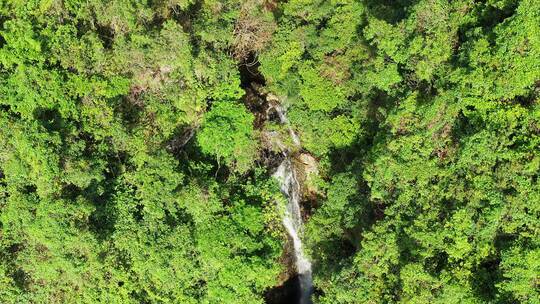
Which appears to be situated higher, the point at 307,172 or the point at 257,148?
the point at 257,148

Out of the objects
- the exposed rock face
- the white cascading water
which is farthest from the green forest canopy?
the white cascading water

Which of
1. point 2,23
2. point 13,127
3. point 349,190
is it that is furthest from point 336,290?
point 2,23

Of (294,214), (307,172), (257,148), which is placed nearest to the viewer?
(257,148)

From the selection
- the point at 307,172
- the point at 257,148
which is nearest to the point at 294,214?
the point at 307,172

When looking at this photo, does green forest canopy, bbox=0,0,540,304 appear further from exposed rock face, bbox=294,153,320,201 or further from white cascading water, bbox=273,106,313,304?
white cascading water, bbox=273,106,313,304

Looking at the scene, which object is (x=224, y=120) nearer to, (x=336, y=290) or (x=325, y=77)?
(x=325, y=77)

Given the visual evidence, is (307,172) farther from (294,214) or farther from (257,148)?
(257,148)

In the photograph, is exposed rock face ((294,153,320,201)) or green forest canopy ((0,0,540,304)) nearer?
green forest canopy ((0,0,540,304))
